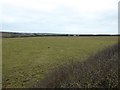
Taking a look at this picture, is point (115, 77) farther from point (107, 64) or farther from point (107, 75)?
point (107, 64)

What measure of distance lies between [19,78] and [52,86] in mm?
7456

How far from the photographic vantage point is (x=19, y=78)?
19.0 meters

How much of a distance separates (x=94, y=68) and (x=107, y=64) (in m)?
0.85

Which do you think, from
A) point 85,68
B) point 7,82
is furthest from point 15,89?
point 85,68

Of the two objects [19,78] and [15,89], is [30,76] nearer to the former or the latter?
[19,78]

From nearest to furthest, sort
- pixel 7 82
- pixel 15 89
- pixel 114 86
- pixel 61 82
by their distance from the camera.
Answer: pixel 114 86 < pixel 61 82 < pixel 15 89 < pixel 7 82

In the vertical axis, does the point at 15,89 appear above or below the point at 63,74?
below

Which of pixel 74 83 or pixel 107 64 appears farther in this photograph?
pixel 107 64

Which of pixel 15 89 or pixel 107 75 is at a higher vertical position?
pixel 107 75

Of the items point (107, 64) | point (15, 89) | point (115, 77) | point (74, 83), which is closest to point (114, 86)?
point (115, 77)

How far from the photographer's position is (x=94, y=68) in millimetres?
13883

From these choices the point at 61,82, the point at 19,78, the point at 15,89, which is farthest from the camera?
the point at 19,78

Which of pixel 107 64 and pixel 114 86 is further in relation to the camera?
pixel 107 64

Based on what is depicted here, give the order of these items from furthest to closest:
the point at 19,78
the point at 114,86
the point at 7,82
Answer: the point at 19,78
the point at 7,82
the point at 114,86
